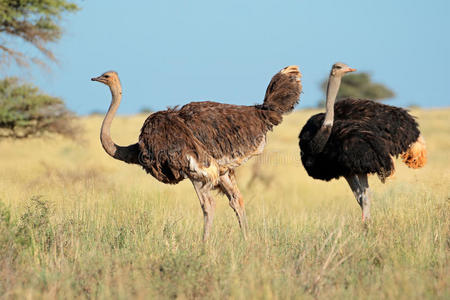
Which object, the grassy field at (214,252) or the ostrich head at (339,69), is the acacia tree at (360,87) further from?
the ostrich head at (339,69)

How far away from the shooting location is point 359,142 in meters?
7.04

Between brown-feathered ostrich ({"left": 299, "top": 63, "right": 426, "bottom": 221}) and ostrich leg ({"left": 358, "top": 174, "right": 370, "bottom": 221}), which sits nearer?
brown-feathered ostrich ({"left": 299, "top": 63, "right": 426, "bottom": 221})

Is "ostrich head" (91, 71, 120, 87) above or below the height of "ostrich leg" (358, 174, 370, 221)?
above

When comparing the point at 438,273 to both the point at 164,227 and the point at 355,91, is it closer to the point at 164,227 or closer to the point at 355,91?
the point at 164,227

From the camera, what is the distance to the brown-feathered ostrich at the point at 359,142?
7.05m

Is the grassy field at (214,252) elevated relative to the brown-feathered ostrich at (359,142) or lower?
lower

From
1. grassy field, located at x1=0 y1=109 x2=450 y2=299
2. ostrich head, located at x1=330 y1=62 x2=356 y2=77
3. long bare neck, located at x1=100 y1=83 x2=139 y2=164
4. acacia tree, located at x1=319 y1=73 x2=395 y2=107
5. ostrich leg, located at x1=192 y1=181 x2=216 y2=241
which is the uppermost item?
acacia tree, located at x1=319 y1=73 x2=395 y2=107

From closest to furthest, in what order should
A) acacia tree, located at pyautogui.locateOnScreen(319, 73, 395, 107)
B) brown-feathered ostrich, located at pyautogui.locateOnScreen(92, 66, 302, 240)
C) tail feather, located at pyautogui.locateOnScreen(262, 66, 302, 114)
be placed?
brown-feathered ostrich, located at pyautogui.locateOnScreen(92, 66, 302, 240) → tail feather, located at pyautogui.locateOnScreen(262, 66, 302, 114) → acacia tree, located at pyautogui.locateOnScreen(319, 73, 395, 107)

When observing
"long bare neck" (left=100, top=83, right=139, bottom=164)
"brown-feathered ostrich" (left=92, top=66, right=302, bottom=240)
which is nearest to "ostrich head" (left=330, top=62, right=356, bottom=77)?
"brown-feathered ostrich" (left=92, top=66, right=302, bottom=240)

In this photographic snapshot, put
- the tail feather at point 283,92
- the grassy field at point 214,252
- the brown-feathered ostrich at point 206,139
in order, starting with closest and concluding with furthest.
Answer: the grassy field at point 214,252, the brown-feathered ostrich at point 206,139, the tail feather at point 283,92

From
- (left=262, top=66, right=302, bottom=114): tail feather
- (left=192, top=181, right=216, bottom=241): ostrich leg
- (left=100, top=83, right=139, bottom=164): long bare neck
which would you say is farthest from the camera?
(left=262, top=66, right=302, bottom=114): tail feather

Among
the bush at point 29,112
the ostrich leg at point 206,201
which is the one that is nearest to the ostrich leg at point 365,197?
the ostrich leg at point 206,201

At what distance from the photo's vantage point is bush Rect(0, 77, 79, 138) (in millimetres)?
14523

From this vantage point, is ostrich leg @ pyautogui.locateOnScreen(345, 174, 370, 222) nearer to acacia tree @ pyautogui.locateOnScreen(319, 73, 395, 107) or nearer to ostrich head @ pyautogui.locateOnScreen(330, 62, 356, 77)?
ostrich head @ pyautogui.locateOnScreen(330, 62, 356, 77)
